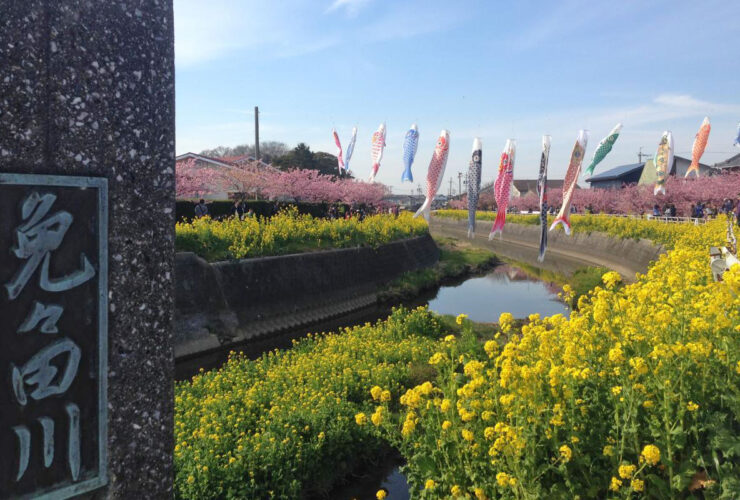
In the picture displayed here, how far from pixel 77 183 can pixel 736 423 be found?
2.98 m

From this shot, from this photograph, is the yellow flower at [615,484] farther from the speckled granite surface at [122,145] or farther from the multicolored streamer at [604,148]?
the multicolored streamer at [604,148]

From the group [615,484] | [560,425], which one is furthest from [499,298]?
[615,484]

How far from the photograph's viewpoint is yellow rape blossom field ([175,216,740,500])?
2443mm

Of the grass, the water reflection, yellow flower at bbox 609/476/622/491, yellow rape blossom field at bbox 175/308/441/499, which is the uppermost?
yellow flower at bbox 609/476/622/491

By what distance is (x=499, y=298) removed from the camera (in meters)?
16.6

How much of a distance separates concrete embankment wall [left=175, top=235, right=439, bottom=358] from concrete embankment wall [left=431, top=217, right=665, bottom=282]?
8404 millimetres

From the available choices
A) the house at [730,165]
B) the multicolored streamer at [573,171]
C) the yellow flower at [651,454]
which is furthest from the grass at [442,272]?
the house at [730,165]

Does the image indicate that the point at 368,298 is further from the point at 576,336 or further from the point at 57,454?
the point at 57,454

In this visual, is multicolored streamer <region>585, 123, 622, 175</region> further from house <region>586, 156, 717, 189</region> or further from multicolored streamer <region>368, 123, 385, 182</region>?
house <region>586, 156, 717, 189</region>

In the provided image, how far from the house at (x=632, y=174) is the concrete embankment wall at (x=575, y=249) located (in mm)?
10062

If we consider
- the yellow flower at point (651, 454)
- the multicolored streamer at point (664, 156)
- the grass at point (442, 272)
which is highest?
the multicolored streamer at point (664, 156)

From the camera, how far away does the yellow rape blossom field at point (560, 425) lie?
2.44 metres

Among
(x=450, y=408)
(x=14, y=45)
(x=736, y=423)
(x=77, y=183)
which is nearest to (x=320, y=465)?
(x=450, y=408)

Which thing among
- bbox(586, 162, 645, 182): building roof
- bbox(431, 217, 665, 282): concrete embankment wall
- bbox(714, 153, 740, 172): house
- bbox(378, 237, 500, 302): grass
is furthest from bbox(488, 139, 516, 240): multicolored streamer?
bbox(586, 162, 645, 182): building roof
